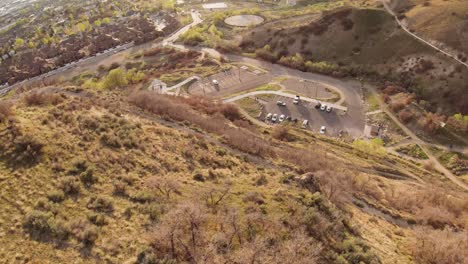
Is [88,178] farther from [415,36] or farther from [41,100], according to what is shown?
[415,36]

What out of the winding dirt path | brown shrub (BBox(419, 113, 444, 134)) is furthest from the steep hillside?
the winding dirt path

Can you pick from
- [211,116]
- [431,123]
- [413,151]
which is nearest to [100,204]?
[211,116]

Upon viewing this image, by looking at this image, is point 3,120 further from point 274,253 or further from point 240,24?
point 240,24

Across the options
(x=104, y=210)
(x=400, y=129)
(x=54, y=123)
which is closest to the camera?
(x=104, y=210)

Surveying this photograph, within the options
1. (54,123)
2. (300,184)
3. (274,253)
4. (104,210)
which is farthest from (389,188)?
(54,123)

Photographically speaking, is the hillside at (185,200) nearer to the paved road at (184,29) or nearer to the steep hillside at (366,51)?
the steep hillside at (366,51)

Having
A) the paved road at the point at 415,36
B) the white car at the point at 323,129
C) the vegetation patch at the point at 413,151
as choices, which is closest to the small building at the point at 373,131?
the vegetation patch at the point at 413,151
